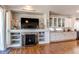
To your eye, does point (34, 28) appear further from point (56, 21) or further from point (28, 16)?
point (56, 21)

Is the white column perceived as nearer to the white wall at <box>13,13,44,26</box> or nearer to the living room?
the living room

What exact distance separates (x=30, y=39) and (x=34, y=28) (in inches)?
33.0

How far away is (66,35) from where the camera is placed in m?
9.37

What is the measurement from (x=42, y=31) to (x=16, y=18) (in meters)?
1.90

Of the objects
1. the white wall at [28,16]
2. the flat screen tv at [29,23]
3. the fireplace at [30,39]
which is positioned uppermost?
the white wall at [28,16]

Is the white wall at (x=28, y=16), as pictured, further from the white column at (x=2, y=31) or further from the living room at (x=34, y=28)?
the white column at (x=2, y=31)

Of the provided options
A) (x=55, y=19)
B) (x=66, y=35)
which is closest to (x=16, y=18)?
(x=55, y=19)

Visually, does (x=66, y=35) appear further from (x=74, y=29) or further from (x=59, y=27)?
(x=74, y=29)

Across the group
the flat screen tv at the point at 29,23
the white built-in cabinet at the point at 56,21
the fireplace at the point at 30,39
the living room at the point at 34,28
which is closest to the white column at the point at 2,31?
the living room at the point at 34,28

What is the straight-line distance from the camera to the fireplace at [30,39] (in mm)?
7473

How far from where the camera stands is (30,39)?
7.65m

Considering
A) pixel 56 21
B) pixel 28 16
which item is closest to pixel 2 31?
pixel 28 16
